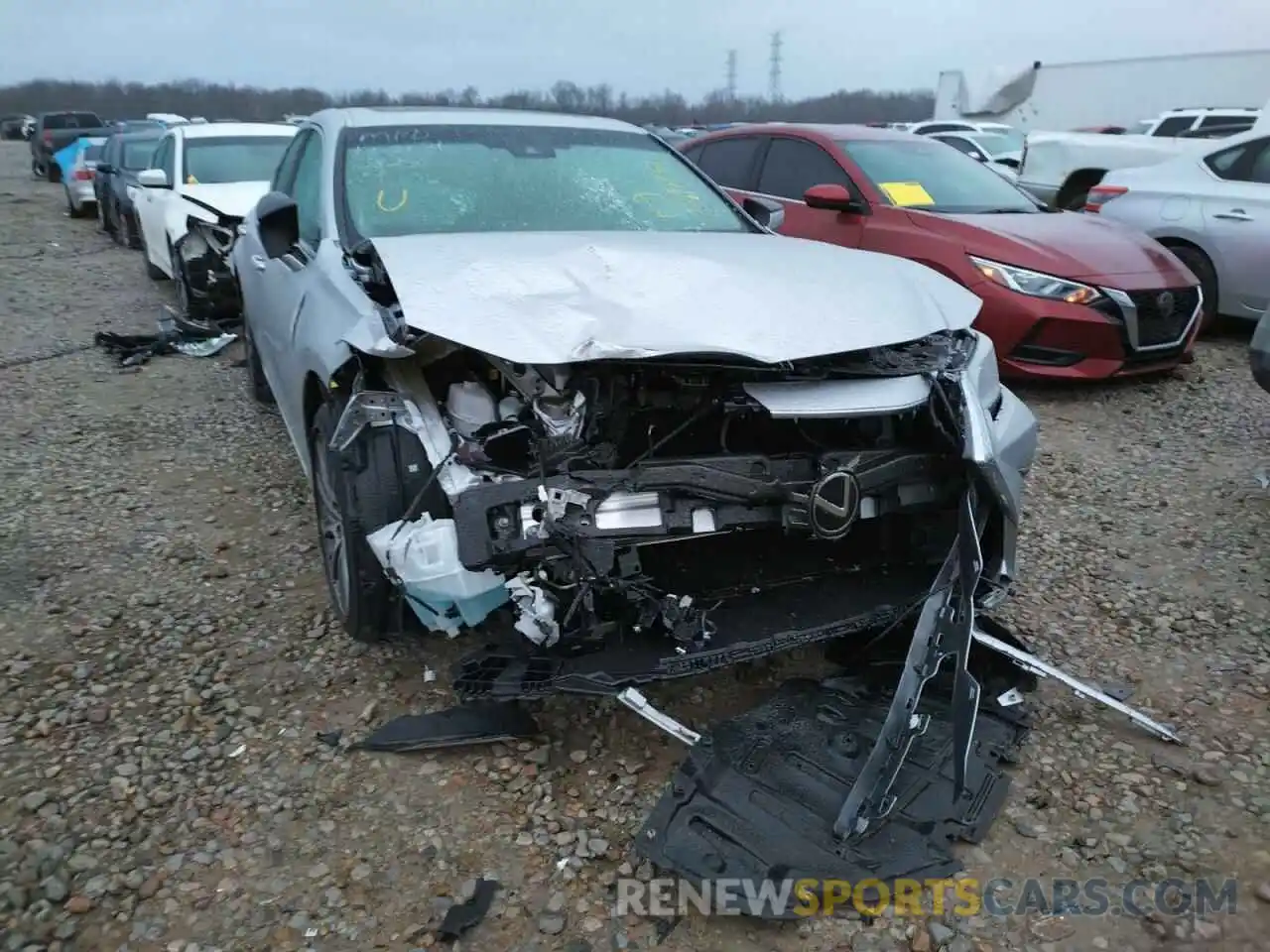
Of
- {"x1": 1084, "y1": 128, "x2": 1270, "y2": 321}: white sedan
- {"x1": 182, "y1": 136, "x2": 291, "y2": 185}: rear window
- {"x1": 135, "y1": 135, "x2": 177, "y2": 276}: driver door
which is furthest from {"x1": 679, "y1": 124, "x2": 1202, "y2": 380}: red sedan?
{"x1": 135, "y1": 135, "x2": 177, "y2": 276}: driver door

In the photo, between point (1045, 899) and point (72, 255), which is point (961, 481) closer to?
point (1045, 899)

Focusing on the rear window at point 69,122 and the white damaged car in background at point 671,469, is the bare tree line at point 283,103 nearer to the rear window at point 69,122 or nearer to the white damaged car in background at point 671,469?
the rear window at point 69,122

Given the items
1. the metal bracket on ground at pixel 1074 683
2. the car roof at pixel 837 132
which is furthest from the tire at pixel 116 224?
the metal bracket on ground at pixel 1074 683

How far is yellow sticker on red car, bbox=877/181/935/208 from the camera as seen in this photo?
6141 mm

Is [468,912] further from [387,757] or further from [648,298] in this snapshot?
[648,298]

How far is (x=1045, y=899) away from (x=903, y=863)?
1.09 ft

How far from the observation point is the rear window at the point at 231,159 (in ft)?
27.1

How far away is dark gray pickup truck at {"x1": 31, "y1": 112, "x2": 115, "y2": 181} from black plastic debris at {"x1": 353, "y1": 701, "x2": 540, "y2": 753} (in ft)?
75.7

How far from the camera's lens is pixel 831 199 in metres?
6.01

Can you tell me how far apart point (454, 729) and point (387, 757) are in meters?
0.20

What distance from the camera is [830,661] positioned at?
3.09 m

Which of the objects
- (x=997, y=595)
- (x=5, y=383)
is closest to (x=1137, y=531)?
(x=997, y=595)

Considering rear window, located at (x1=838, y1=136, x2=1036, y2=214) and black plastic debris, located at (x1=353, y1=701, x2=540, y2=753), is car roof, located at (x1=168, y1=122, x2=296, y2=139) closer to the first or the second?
rear window, located at (x1=838, y1=136, x2=1036, y2=214)

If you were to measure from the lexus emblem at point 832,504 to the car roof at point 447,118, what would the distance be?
2.43 metres
